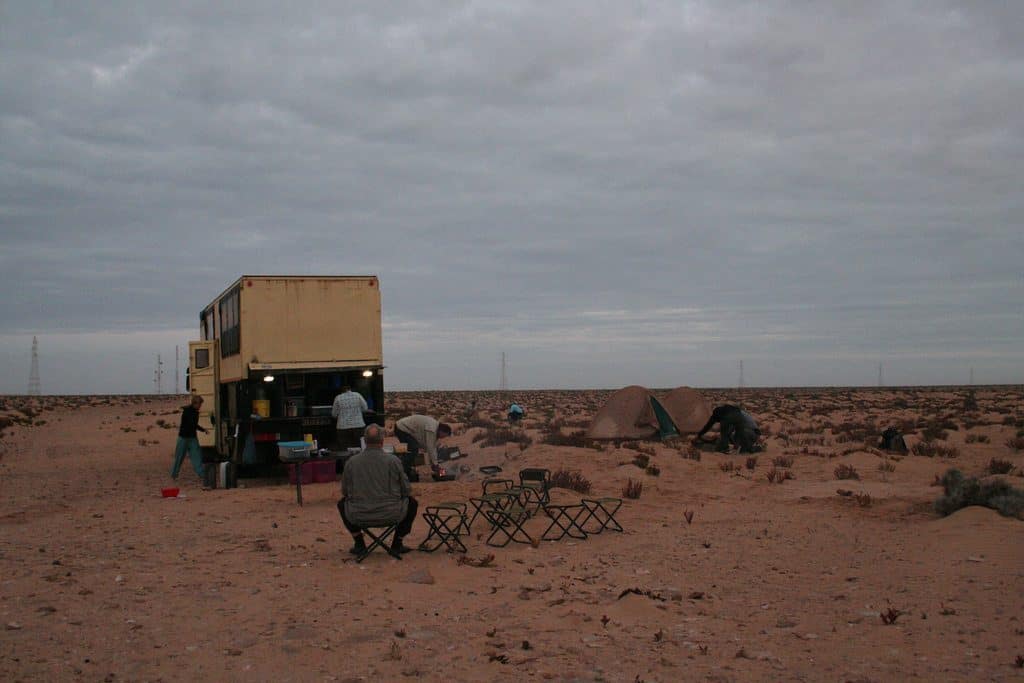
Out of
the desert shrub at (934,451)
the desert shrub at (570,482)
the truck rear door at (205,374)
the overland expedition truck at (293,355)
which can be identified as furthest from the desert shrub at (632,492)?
the truck rear door at (205,374)

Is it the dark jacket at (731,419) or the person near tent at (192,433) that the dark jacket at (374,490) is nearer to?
the person near tent at (192,433)

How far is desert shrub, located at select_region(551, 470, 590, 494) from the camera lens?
1450cm

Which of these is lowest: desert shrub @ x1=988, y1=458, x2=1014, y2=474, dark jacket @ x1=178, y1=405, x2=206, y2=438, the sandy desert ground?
the sandy desert ground

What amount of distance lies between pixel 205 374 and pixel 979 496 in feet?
46.4

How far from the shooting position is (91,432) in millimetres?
34438

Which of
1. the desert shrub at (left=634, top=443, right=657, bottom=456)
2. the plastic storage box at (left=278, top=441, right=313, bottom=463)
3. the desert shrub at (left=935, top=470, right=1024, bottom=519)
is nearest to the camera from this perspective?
the desert shrub at (left=935, top=470, right=1024, bottom=519)

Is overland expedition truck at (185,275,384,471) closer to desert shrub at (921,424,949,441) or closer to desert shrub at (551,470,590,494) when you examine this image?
desert shrub at (551,470,590,494)

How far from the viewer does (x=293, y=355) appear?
50.7 ft

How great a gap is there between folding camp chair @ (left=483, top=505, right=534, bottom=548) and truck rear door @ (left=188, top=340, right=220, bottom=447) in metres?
8.83

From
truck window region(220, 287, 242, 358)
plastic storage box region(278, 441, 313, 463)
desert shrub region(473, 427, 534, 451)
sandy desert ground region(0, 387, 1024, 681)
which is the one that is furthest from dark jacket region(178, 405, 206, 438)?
desert shrub region(473, 427, 534, 451)

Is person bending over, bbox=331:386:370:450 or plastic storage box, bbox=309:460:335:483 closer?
person bending over, bbox=331:386:370:450

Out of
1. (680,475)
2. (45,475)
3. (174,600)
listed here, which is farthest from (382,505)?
(45,475)

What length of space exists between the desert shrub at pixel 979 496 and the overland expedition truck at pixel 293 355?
369 inches

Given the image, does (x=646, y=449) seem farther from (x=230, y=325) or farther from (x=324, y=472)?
(x=230, y=325)
